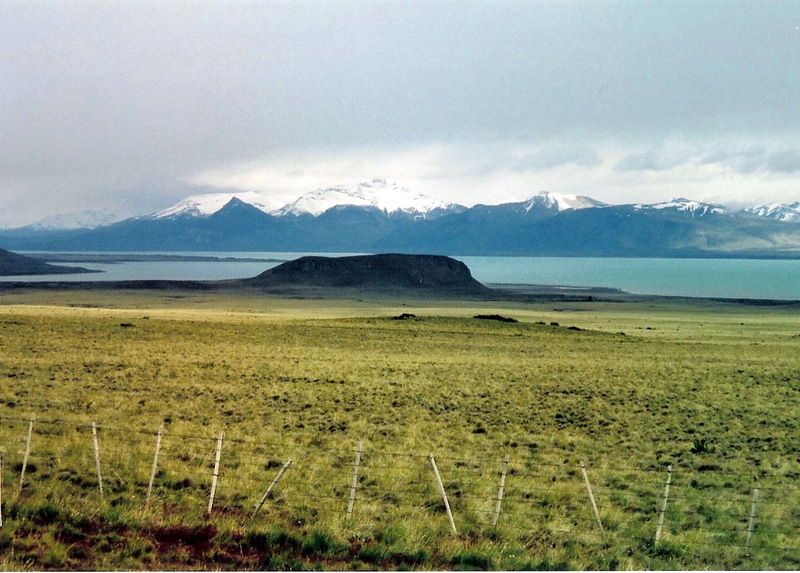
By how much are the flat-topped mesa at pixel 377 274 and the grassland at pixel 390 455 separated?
12615 centimetres

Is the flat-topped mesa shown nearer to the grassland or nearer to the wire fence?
the grassland

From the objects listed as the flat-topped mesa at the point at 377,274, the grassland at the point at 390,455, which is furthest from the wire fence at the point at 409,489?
the flat-topped mesa at the point at 377,274

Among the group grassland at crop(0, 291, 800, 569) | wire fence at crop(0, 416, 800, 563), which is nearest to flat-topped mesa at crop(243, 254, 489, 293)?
grassland at crop(0, 291, 800, 569)

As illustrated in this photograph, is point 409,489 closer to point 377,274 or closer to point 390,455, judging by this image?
point 390,455

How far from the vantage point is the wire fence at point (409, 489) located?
13.3 metres

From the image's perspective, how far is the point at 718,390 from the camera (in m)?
33.1

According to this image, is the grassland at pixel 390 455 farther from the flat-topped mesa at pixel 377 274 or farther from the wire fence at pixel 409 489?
the flat-topped mesa at pixel 377 274

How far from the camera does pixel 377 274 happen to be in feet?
591

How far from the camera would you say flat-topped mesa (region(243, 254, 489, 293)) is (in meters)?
173

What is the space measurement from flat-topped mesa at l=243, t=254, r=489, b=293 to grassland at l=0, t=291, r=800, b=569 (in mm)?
126150

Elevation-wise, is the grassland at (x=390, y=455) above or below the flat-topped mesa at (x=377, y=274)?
below

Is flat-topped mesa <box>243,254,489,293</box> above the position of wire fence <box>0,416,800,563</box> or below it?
above

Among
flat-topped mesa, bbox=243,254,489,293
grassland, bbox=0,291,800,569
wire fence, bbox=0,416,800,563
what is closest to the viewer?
grassland, bbox=0,291,800,569

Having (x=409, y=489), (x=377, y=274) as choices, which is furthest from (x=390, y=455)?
(x=377, y=274)
